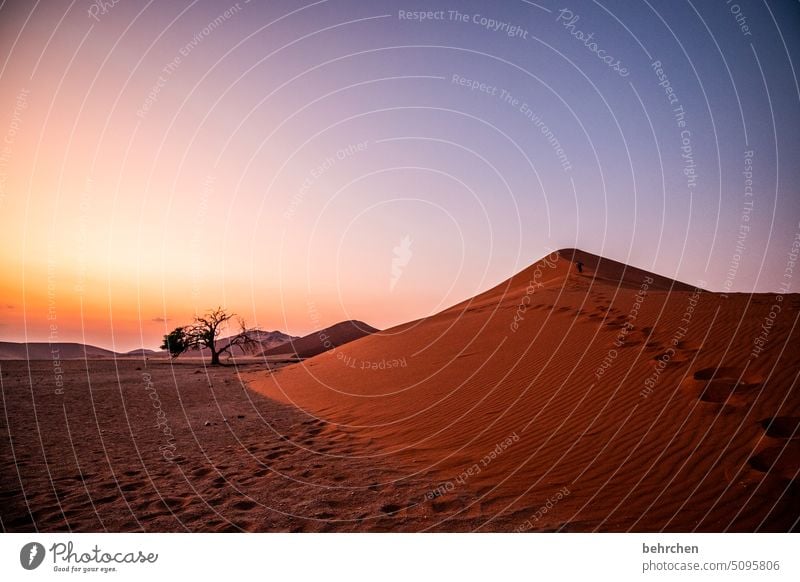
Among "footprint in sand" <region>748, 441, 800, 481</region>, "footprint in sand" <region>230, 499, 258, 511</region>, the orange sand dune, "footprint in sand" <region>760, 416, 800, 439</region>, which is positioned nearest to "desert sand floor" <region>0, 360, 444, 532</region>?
"footprint in sand" <region>230, 499, 258, 511</region>

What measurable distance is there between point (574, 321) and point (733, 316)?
479cm

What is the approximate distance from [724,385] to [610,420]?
2.50 meters

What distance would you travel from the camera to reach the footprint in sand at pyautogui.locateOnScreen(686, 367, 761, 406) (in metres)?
7.52

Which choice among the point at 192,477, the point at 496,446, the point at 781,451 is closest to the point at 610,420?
the point at 496,446

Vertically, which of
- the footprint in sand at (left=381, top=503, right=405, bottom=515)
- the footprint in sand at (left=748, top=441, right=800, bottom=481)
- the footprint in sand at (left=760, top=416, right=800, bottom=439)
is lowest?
the footprint in sand at (left=381, top=503, right=405, bottom=515)

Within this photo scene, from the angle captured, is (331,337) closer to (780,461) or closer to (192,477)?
(192,477)

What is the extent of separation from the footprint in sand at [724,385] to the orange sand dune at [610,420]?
4cm

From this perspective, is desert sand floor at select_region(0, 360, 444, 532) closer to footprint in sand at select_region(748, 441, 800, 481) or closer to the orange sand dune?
the orange sand dune

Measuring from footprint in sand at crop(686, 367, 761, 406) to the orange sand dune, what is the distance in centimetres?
4

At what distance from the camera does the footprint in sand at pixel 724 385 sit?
7516 mm

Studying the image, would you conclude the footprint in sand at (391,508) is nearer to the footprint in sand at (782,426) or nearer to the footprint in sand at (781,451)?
the footprint in sand at (781,451)

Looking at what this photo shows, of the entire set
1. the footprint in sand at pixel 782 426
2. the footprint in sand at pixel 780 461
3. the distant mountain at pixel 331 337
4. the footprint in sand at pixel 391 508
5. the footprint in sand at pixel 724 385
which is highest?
the distant mountain at pixel 331 337

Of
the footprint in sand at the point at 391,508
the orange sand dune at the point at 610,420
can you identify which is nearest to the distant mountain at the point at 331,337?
the orange sand dune at the point at 610,420

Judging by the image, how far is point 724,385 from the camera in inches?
314
